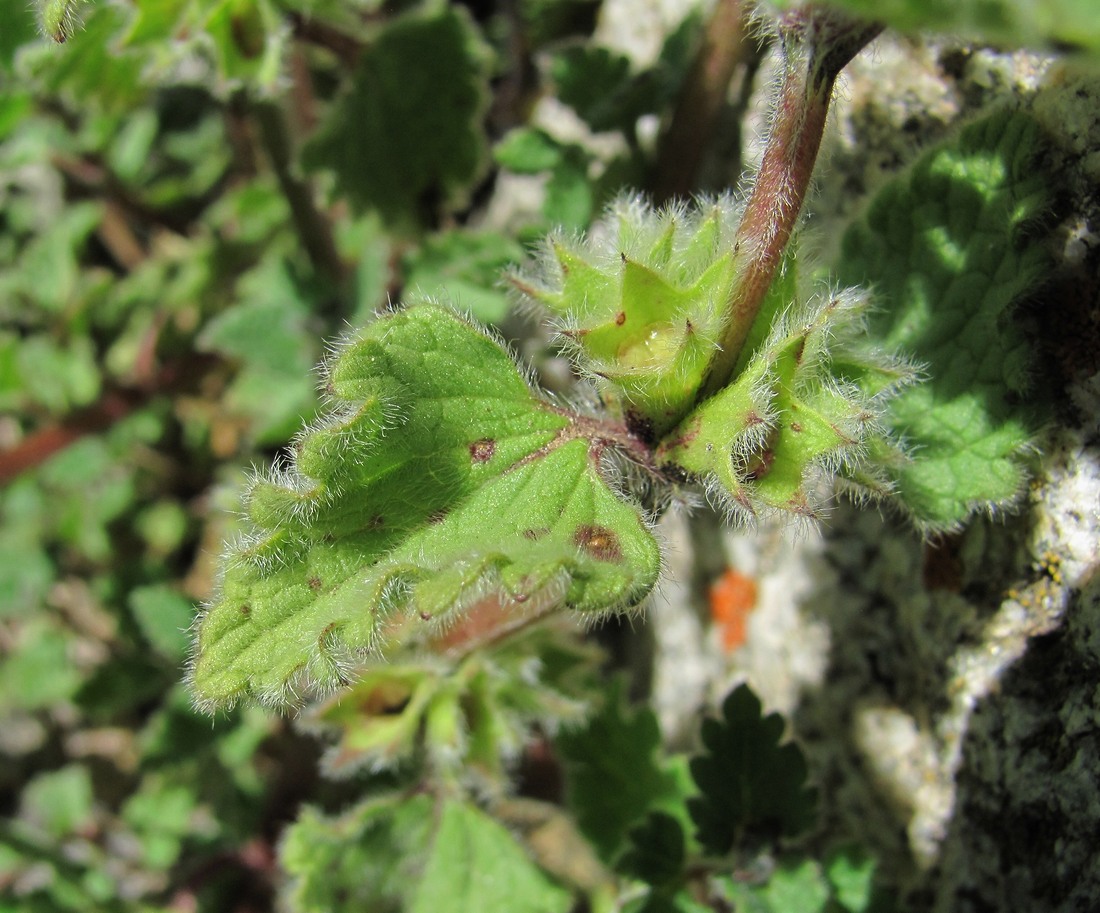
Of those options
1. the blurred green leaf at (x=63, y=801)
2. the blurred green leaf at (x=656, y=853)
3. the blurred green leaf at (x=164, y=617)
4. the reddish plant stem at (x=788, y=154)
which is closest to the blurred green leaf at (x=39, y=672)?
the blurred green leaf at (x=63, y=801)

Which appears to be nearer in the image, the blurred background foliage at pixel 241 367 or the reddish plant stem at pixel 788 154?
the reddish plant stem at pixel 788 154

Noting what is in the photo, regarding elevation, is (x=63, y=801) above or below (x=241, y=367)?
below

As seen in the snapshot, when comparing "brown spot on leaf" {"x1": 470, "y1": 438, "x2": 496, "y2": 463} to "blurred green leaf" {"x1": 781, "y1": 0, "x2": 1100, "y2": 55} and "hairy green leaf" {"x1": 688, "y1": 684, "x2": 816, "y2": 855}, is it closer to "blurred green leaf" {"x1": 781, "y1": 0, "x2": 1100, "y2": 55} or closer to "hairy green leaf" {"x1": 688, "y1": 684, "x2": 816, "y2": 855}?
"hairy green leaf" {"x1": 688, "y1": 684, "x2": 816, "y2": 855}

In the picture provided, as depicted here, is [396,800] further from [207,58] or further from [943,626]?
[207,58]

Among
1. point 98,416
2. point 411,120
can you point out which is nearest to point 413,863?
point 98,416

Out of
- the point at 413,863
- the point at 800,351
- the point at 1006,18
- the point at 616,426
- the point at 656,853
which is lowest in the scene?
the point at 413,863

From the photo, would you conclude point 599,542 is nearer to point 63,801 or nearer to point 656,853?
point 656,853

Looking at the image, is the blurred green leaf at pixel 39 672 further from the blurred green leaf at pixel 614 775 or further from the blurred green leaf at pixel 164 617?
the blurred green leaf at pixel 614 775

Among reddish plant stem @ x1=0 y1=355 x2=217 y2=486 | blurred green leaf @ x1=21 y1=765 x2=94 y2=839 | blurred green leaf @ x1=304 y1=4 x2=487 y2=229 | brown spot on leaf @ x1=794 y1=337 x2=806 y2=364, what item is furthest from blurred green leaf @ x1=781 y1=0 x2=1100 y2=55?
blurred green leaf @ x1=21 y1=765 x2=94 y2=839
